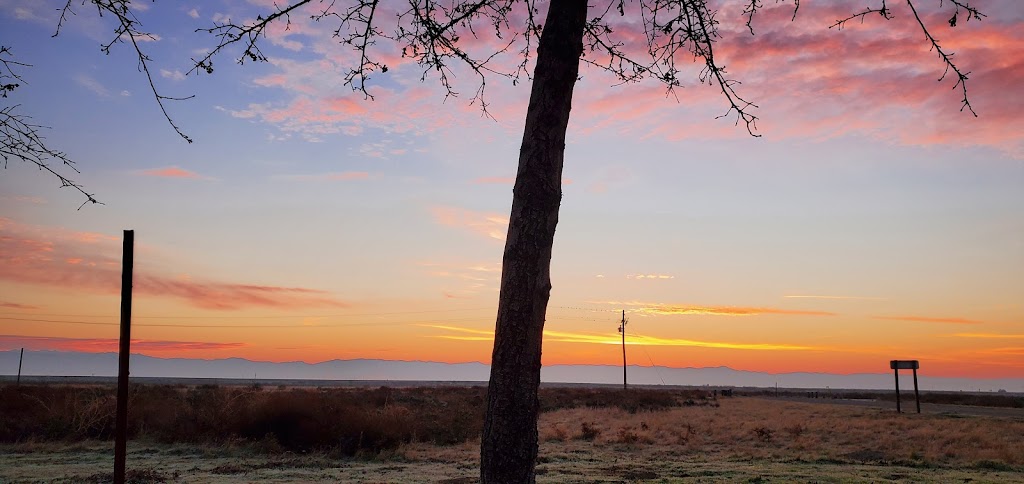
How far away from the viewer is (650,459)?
17766mm

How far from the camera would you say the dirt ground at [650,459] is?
1367 cm

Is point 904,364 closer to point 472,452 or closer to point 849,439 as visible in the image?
point 849,439

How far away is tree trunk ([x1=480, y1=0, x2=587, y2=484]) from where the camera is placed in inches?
170

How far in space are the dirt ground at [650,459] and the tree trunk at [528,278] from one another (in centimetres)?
941

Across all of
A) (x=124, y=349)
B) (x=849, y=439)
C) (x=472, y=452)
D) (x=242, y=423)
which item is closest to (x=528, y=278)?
(x=124, y=349)

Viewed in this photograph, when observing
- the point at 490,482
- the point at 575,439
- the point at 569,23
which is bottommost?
the point at 575,439

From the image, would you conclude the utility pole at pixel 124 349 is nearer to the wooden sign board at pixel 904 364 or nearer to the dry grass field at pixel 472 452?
the dry grass field at pixel 472 452

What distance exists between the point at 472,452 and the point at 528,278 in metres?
16.5

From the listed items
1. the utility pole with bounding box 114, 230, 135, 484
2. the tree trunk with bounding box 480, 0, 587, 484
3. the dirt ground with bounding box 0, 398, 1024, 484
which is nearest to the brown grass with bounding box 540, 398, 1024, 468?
the dirt ground with bounding box 0, 398, 1024, 484

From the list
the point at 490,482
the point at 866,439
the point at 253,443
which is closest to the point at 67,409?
the point at 253,443

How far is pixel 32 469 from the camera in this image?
14.3 metres

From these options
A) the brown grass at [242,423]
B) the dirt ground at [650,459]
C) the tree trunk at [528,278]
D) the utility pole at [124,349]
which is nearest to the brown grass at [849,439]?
the dirt ground at [650,459]

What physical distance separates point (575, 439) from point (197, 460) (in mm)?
12002

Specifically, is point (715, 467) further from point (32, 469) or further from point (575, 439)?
point (32, 469)
